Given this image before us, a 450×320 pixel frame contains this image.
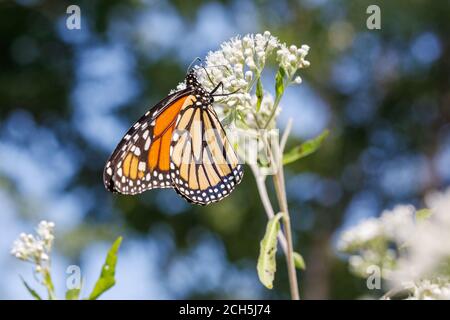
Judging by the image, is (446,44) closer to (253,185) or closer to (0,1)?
(253,185)

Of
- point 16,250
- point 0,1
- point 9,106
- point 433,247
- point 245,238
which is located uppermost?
point 0,1

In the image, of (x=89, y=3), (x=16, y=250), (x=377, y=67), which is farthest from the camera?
(x=377, y=67)

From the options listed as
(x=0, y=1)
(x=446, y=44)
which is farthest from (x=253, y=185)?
(x=0, y=1)

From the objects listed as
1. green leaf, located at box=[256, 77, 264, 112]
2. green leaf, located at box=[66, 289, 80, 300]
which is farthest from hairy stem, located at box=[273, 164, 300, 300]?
green leaf, located at box=[66, 289, 80, 300]

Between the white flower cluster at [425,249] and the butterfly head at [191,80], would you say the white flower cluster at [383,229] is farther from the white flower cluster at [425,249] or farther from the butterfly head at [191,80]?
the butterfly head at [191,80]

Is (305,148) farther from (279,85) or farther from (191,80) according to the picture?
(191,80)

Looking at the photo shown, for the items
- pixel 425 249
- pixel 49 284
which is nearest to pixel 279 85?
pixel 425 249
